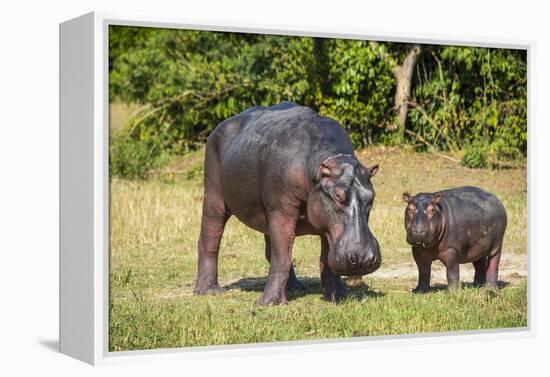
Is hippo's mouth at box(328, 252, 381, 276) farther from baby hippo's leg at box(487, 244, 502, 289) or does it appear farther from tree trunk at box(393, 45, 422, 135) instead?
tree trunk at box(393, 45, 422, 135)

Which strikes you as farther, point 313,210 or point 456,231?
point 456,231

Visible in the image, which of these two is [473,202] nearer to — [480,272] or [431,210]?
[431,210]

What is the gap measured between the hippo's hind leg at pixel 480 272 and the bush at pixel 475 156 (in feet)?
10.3

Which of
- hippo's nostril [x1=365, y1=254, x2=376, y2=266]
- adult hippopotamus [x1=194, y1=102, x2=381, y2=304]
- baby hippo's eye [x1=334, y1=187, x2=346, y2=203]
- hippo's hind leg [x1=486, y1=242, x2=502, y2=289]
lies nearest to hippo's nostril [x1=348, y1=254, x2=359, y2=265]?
adult hippopotamus [x1=194, y1=102, x2=381, y2=304]

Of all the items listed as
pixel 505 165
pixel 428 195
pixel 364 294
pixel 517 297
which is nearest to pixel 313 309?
pixel 364 294

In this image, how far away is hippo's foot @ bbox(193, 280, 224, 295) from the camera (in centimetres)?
1427

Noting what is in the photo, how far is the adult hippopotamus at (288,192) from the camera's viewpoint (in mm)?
12281

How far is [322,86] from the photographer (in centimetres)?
2002

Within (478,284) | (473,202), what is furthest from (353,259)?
(478,284)

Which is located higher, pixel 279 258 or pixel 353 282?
pixel 279 258

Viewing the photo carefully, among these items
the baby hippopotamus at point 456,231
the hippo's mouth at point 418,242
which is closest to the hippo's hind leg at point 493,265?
the baby hippopotamus at point 456,231

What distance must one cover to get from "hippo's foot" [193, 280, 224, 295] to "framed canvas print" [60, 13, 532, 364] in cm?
2

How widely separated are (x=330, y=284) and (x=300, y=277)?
71.5 inches

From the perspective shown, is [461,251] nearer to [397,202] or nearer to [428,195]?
[428,195]
